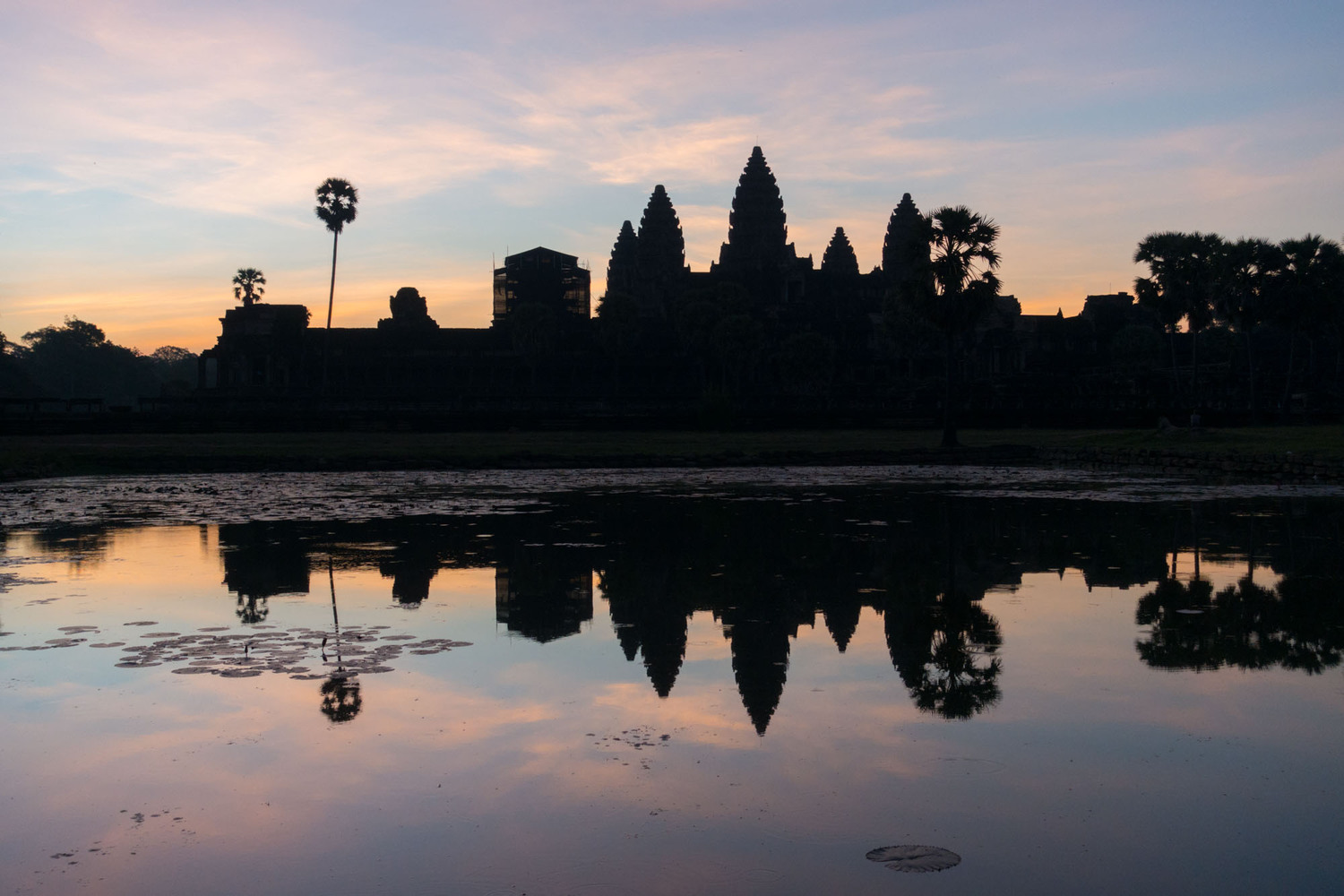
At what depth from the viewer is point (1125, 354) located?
334ft

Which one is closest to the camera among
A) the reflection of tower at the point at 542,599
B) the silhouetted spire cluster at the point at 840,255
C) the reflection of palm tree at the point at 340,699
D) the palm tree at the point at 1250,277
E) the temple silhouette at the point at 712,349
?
the reflection of palm tree at the point at 340,699

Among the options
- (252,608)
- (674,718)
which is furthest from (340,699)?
(252,608)

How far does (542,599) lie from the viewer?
10852 mm

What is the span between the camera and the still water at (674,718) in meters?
4.78

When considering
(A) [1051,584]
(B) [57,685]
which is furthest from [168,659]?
(A) [1051,584]

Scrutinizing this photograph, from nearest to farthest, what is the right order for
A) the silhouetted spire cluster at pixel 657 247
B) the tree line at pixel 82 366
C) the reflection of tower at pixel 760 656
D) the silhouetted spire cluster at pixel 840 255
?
the reflection of tower at pixel 760 656 < the silhouetted spire cluster at pixel 657 247 < the silhouetted spire cluster at pixel 840 255 < the tree line at pixel 82 366

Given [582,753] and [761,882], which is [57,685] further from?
[761,882]

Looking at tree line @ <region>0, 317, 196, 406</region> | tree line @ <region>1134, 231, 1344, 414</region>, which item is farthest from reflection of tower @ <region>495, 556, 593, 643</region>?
tree line @ <region>0, 317, 196, 406</region>

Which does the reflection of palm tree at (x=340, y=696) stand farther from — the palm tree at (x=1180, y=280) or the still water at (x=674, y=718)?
the palm tree at (x=1180, y=280)

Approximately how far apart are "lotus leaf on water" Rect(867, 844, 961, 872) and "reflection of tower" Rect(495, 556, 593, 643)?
15.1 ft

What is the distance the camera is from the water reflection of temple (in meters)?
8.44

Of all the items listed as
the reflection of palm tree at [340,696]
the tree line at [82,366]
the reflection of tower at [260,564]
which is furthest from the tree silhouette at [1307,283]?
the tree line at [82,366]

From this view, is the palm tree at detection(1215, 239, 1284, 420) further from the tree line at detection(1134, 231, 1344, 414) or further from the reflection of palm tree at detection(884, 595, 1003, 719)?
the reflection of palm tree at detection(884, 595, 1003, 719)

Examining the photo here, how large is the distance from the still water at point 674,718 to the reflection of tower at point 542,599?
6cm
